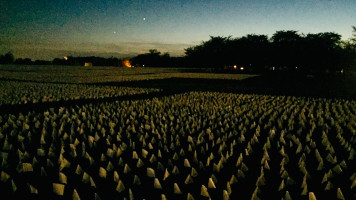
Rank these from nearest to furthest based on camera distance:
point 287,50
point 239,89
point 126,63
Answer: point 239,89
point 287,50
point 126,63

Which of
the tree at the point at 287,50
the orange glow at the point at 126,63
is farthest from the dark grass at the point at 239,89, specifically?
the orange glow at the point at 126,63

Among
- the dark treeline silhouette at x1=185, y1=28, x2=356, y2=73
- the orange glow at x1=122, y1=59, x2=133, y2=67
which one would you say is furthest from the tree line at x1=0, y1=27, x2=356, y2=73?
the orange glow at x1=122, y1=59, x2=133, y2=67

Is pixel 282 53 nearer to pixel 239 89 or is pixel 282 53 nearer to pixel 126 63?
pixel 239 89

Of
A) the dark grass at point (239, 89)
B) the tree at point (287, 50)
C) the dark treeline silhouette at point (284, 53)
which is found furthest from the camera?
the tree at point (287, 50)

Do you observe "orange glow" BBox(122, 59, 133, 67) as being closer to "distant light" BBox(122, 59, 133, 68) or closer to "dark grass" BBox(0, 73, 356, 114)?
"distant light" BBox(122, 59, 133, 68)

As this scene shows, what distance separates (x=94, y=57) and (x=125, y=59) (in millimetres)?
12787

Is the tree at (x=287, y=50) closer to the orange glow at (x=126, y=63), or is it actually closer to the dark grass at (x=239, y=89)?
the dark grass at (x=239, y=89)

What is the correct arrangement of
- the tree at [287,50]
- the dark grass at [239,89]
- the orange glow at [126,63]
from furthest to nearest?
the orange glow at [126,63]
the tree at [287,50]
the dark grass at [239,89]

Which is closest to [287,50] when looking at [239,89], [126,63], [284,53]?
[284,53]

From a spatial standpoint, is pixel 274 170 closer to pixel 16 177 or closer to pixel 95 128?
pixel 16 177

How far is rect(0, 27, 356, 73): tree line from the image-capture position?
47.3m

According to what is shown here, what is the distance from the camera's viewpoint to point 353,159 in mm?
4785

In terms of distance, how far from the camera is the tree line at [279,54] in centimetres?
4728

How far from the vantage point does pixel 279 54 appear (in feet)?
173
